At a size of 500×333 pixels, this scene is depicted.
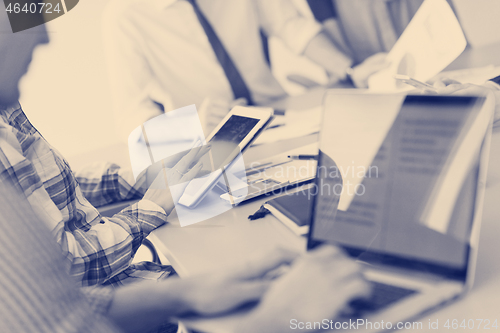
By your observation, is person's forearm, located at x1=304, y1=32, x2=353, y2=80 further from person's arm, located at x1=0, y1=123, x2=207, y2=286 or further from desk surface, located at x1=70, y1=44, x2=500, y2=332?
person's arm, located at x1=0, y1=123, x2=207, y2=286

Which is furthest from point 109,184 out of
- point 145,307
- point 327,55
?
point 327,55

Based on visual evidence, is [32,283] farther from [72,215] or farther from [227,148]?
[227,148]

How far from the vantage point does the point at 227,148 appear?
646 millimetres

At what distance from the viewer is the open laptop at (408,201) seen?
0.32m

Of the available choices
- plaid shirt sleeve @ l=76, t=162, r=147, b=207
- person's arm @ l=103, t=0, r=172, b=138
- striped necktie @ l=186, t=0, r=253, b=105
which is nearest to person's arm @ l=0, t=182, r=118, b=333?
plaid shirt sleeve @ l=76, t=162, r=147, b=207

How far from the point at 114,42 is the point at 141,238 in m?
0.70

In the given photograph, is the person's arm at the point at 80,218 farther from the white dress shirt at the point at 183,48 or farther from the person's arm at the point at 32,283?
the white dress shirt at the point at 183,48

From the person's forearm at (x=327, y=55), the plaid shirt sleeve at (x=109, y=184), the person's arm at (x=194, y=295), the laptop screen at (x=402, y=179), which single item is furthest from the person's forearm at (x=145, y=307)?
the person's forearm at (x=327, y=55)

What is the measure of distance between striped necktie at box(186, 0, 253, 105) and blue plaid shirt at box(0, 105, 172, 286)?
0.67 meters

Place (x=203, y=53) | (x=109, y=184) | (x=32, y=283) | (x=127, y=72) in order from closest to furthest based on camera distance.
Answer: (x=32, y=283)
(x=109, y=184)
(x=127, y=72)
(x=203, y=53)

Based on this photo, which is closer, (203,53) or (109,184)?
(109,184)

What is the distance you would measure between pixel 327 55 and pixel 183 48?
1.86ft

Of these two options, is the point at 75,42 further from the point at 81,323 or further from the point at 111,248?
the point at 81,323

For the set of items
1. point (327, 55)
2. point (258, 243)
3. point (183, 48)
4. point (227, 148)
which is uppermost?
point (183, 48)
